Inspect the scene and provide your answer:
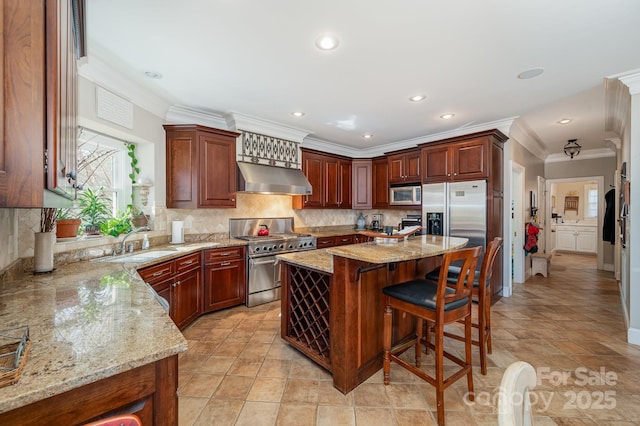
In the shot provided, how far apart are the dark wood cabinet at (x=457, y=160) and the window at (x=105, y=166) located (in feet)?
13.8

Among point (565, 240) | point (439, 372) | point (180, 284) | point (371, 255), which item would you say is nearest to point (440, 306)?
point (439, 372)

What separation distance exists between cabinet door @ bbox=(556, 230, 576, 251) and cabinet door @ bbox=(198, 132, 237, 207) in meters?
9.82

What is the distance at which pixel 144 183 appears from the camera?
10.8ft

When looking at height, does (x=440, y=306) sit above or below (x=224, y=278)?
above

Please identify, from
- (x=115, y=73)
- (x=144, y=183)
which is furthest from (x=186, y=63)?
(x=144, y=183)

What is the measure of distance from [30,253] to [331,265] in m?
2.16

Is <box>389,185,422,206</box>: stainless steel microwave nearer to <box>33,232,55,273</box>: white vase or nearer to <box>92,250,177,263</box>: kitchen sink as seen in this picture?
<box>92,250,177,263</box>: kitchen sink

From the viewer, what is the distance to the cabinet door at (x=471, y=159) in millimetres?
3854

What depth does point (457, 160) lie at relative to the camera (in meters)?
4.12

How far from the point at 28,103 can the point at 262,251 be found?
318cm

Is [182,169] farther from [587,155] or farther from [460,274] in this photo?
[587,155]

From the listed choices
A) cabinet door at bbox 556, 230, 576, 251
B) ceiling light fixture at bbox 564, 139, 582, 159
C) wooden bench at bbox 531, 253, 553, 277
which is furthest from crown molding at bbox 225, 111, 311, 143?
cabinet door at bbox 556, 230, 576, 251

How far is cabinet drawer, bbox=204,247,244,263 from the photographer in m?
3.38

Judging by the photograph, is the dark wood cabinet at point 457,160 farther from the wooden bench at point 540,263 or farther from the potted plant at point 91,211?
the potted plant at point 91,211
